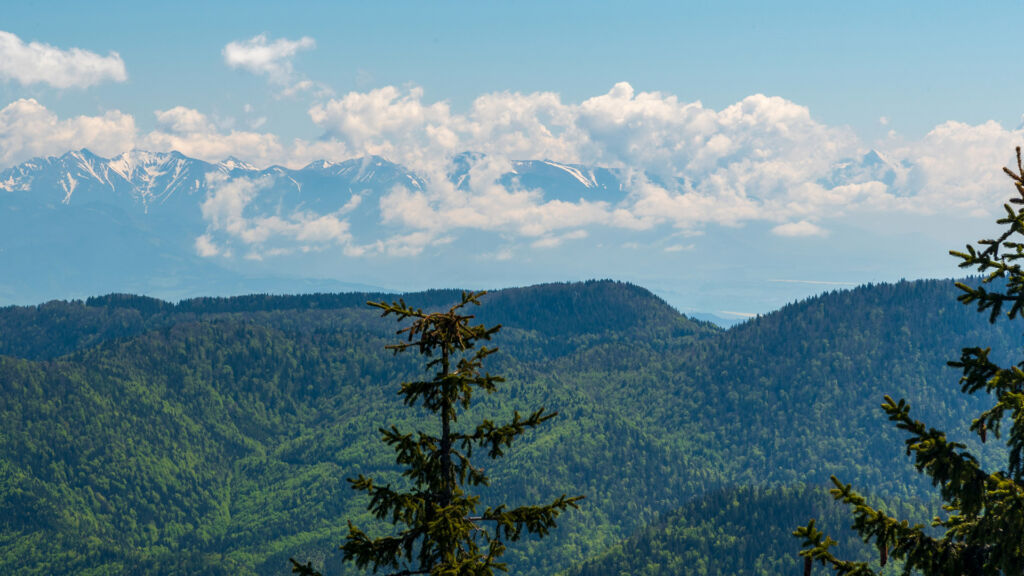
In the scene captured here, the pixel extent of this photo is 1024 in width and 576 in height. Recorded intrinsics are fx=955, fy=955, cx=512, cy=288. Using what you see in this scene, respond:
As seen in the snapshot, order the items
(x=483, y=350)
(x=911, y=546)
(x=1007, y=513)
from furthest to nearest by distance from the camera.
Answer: (x=483, y=350) < (x=911, y=546) < (x=1007, y=513)

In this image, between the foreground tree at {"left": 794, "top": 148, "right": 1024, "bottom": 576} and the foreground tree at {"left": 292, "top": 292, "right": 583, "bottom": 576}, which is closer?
the foreground tree at {"left": 794, "top": 148, "right": 1024, "bottom": 576}

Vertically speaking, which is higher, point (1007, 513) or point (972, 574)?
point (1007, 513)

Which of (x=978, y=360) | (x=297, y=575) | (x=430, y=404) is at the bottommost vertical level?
(x=297, y=575)

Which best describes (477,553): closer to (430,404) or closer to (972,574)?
(430,404)

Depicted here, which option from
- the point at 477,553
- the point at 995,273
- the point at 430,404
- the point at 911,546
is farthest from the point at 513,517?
the point at 995,273

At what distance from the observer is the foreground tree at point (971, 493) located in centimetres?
2789

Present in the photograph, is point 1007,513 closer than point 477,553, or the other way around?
point 1007,513

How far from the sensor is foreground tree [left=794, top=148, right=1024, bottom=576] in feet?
91.5

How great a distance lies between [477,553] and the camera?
33.6m

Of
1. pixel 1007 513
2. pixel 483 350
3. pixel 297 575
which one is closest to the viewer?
pixel 1007 513

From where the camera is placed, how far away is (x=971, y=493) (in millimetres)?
28453

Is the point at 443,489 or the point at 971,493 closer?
the point at 971,493

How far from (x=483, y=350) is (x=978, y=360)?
16.0m

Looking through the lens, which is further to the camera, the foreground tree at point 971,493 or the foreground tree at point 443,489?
the foreground tree at point 443,489
